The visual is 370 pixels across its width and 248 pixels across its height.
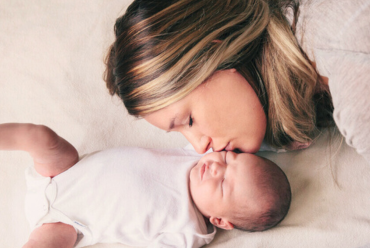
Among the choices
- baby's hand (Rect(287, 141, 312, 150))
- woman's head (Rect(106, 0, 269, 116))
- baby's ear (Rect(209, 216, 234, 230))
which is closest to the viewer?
woman's head (Rect(106, 0, 269, 116))

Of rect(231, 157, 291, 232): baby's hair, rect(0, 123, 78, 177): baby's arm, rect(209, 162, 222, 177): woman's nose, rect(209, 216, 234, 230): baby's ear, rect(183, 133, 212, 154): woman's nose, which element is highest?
rect(0, 123, 78, 177): baby's arm

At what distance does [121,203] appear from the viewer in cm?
108

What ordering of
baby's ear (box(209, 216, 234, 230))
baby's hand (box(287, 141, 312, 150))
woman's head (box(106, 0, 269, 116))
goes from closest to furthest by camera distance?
woman's head (box(106, 0, 269, 116)) < baby's ear (box(209, 216, 234, 230)) < baby's hand (box(287, 141, 312, 150))

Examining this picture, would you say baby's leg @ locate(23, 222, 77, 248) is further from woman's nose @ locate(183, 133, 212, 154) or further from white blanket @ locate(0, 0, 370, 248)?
woman's nose @ locate(183, 133, 212, 154)

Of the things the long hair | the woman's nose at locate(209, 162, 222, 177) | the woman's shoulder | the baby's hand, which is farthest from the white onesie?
the woman's shoulder

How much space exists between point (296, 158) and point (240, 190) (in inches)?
13.6

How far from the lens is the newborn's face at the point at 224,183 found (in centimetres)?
100

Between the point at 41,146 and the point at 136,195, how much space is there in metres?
0.32

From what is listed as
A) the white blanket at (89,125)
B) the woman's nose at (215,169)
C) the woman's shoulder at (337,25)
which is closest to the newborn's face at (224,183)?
the woman's nose at (215,169)

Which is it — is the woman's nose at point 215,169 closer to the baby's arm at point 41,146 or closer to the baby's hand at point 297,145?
the baby's hand at point 297,145

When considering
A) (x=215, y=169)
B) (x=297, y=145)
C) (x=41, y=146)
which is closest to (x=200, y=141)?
(x=215, y=169)

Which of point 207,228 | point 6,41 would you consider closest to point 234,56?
point 207,228

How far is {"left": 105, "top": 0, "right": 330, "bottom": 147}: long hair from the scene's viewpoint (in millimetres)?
959

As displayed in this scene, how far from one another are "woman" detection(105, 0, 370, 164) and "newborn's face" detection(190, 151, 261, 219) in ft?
0.17
